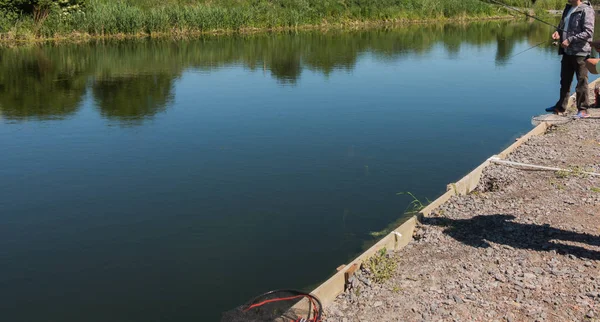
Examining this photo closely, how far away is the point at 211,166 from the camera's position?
899 centimetres

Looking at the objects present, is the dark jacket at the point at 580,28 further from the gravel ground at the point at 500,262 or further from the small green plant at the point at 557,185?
the gravel ground at the point at 500,262

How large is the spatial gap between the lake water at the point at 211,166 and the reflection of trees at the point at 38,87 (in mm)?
68

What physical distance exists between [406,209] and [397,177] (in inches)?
46.3

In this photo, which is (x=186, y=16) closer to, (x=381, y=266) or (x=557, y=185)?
(x=557, y=185)

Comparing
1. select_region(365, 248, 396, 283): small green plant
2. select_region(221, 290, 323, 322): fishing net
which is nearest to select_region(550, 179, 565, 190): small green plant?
select_region(365, 248, 396, 283): small green plant

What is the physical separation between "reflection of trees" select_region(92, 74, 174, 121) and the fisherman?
7516 mm

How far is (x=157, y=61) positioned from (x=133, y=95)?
6015 millimetres

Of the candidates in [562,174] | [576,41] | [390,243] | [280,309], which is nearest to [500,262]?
[390,243]

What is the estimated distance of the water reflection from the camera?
13.9m

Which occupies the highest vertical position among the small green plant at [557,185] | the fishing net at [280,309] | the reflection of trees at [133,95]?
the reflection of trees at [133,95]

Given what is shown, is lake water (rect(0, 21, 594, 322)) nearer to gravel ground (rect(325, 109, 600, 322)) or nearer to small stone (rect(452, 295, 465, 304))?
gravel ground (rect(325, 109, 600, 322))

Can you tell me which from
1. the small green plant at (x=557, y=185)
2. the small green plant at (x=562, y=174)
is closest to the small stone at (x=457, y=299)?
the small green plant at (x=557, y=185)

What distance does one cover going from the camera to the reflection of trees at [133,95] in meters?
12.9

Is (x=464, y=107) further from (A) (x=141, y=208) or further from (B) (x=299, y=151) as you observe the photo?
(A) (x=141, y=208)
